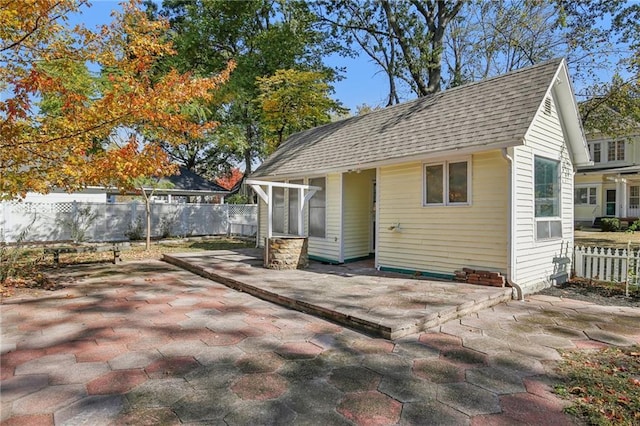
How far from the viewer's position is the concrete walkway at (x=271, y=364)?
2.71 metres

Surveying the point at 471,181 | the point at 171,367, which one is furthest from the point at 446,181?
the point at 171,367

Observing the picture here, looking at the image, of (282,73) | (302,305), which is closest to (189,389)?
(302,305)

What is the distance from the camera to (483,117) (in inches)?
282

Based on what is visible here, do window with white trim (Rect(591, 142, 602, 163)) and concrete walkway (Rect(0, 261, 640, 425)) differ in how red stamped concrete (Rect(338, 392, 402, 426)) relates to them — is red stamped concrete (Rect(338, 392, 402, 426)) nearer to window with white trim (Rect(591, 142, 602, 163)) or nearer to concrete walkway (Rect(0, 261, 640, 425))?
concrete walkway (Rect(0, 261, 640, 425))

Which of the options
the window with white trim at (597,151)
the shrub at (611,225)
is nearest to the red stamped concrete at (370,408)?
the shrub at (611,225)

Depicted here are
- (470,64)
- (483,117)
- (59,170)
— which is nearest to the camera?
(59,170)

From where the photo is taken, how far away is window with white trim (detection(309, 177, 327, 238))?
10.0 m

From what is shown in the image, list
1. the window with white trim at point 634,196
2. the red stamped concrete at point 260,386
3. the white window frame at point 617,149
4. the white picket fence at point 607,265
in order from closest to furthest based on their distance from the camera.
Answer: the red stamped concrete at point 260,386 → the white picket fence at point 607,265 → the window with white trim at point 634,196 → the white window frame at point 617,149

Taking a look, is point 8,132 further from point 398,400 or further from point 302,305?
point 398,400

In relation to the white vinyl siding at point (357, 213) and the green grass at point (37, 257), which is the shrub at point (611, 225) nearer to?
the white vinyl siding at point (357, 213)

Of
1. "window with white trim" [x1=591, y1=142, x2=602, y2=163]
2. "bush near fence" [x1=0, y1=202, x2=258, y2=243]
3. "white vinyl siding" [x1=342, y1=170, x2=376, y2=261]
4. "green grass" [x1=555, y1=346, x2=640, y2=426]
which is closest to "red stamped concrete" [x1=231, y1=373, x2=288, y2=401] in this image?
"green grass" [x1=555, y1=346, x2=640, y2=426]

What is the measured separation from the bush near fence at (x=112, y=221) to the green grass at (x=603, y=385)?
14.1 meters

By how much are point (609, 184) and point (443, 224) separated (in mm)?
22231

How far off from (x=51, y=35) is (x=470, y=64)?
2064 centimetres
